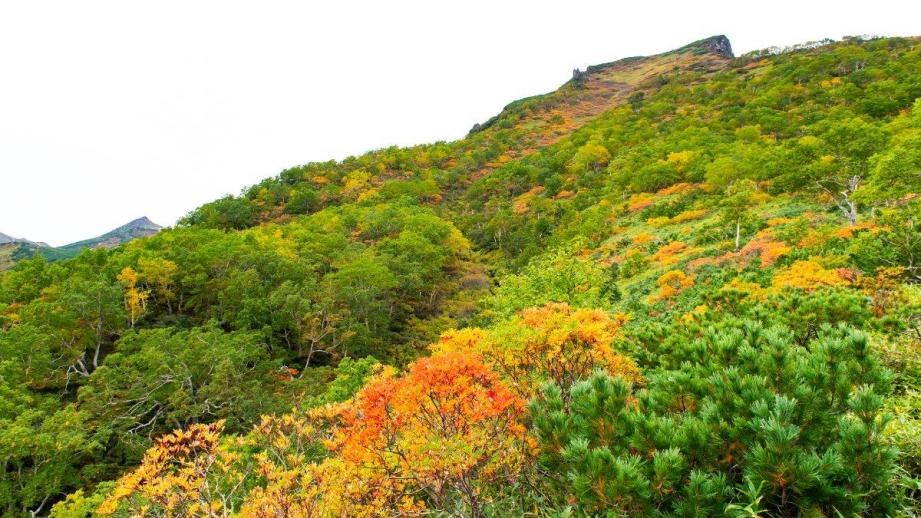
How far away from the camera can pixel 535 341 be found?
1024 cm

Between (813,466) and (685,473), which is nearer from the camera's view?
(813,466)

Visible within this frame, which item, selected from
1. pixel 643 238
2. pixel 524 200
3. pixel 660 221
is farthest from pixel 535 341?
pixel 524 200

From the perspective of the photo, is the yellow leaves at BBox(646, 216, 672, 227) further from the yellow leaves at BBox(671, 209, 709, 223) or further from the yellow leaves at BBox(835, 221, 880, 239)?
the yellow leaves at BBox(835, 221, 880, 239)

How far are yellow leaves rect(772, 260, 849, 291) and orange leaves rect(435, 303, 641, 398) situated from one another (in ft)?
26.1

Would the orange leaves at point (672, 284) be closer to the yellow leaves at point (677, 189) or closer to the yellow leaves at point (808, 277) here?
the yellow leaves at point (808, 277)

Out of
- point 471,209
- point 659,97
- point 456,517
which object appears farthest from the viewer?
point 659,97

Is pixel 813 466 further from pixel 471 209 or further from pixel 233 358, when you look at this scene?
pixel 471 209

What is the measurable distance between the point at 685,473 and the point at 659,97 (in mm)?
118522

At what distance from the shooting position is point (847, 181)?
31.4 meters

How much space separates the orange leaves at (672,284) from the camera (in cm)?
2681

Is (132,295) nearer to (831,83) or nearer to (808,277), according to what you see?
(808,277)

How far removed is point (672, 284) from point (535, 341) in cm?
2144

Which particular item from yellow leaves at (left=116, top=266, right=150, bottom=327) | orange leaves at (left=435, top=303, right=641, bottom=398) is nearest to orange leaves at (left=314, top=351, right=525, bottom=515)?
orange leaves at (left=435, top=303, right=641, bottom=398)

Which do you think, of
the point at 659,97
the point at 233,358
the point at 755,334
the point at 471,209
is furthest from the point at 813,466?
the point at 659,97
